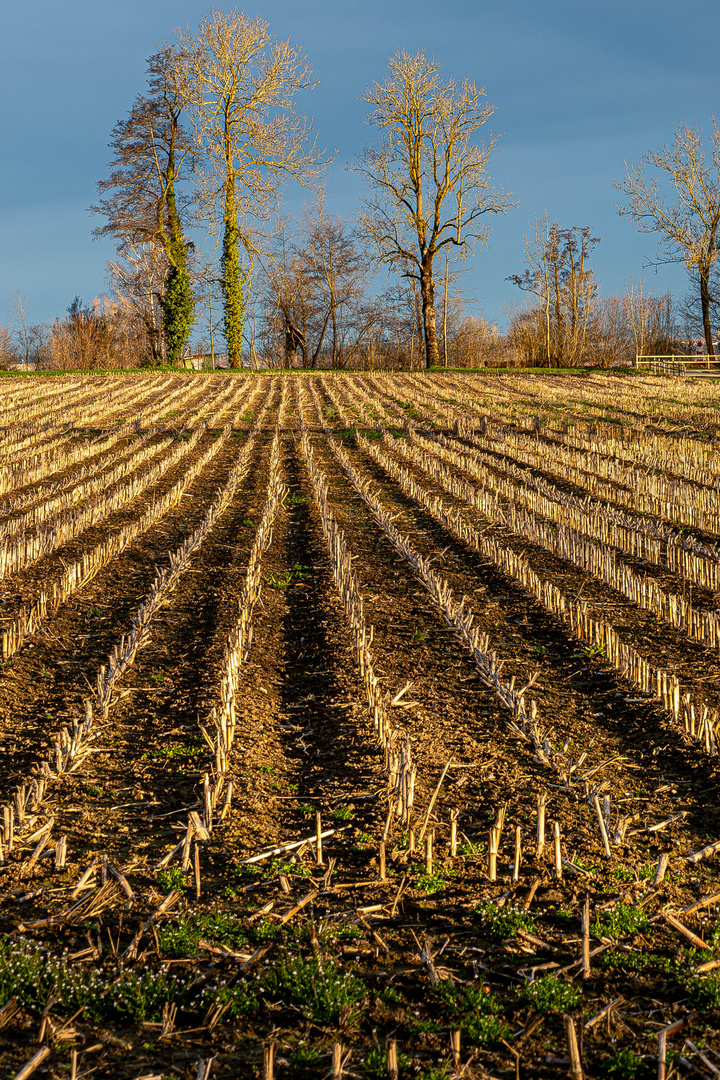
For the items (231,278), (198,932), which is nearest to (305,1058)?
(198,932)

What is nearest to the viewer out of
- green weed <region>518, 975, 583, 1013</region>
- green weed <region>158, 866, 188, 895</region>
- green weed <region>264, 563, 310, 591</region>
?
green weed <region>518, 975, 583, 1013</region>

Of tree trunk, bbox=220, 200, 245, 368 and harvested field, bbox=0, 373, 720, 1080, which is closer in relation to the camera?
harvested field, bbox=0, 373, 720, 1080

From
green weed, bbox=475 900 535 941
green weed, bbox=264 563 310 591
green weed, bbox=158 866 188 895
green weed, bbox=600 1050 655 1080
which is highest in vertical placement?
green weed, bbox=264 563 310 591

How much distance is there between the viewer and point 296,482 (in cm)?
1304

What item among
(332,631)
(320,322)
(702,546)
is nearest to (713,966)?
(332,631)

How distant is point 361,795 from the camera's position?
13.6 ft

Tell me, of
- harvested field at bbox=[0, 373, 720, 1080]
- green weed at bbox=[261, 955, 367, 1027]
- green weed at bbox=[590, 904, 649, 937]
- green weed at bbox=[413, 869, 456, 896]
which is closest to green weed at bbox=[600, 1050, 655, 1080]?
harvested field at bbox=[0, 373, 720, 1080]

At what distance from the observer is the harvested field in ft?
9.07

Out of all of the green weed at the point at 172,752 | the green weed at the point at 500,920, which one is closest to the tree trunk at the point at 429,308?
the green weed at the point at 172,752

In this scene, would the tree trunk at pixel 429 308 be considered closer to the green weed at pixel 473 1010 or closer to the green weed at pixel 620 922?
the green weed at pixel 620 922

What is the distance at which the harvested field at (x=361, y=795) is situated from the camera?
276 cm

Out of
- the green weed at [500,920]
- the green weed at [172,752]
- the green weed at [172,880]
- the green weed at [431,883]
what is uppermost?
the green weed at [172,752]

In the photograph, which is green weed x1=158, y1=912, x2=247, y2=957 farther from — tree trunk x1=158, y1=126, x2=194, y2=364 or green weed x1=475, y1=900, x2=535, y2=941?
tree trunk x1=158, y1=126, x2=194, y2=364

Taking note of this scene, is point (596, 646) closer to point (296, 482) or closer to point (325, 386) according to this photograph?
point (296, 482)
